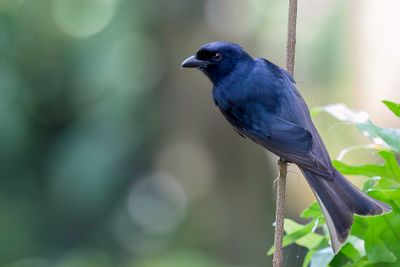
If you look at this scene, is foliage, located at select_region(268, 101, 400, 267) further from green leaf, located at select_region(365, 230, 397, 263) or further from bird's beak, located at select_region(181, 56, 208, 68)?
bird's beak, located at select_region(181, 56, 208, 68)

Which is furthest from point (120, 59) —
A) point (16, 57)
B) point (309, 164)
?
point (309, 164)

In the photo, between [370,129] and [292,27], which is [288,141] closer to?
[370,129]

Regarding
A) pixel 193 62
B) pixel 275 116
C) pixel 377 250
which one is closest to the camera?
pixel 377 250

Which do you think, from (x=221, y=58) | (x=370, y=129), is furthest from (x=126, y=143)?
(x=370, y=129)

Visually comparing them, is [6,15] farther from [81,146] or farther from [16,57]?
[81,146]

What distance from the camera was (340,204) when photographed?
2.33m

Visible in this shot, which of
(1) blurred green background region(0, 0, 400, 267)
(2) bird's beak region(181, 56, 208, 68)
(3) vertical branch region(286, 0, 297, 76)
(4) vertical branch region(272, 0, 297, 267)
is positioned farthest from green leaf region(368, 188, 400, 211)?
(1) blurred green background region(0, 0, 400, 267)

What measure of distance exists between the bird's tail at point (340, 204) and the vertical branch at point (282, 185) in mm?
133

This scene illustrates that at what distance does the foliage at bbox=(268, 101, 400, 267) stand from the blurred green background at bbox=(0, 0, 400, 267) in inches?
177

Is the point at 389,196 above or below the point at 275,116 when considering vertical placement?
below

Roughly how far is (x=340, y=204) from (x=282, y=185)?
0.19 m

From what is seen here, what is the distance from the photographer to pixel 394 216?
2.26m

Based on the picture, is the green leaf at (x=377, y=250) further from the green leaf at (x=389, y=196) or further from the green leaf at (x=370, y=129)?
the green leaf at (x=370, y=129)

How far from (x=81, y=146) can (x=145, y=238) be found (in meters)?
1.04
